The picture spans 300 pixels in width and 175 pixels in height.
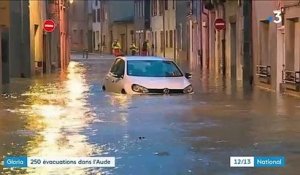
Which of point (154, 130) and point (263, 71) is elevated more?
point (263, 71)

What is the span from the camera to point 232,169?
10.5 metres

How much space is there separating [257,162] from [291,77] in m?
15.4

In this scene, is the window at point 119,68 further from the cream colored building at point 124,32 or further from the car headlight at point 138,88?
the cream colored building at point 124,32

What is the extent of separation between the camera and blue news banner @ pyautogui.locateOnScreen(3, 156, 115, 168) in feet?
34.7

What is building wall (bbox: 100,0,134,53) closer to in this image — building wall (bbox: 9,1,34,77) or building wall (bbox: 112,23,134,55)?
building wall (bbox: 112,23,134,55)

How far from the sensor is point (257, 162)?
10773mm

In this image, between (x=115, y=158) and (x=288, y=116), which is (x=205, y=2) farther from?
(x=115, y=158)

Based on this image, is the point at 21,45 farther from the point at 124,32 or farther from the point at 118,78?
the point at 124,32

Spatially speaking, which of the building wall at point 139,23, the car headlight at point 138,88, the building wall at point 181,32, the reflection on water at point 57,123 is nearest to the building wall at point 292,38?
the car headlight at point 138,88

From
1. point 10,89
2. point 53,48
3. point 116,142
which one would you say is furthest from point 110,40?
point 116,142

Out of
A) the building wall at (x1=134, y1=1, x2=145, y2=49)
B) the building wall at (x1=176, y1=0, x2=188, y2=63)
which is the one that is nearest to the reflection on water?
the building wall at (x1=176, y1=0, x2=188, y2=63)

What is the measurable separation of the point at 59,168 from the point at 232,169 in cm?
222

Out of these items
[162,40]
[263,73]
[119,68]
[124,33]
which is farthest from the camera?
[124,33]

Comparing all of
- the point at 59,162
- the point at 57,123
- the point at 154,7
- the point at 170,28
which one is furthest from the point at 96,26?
the point at 59,162
